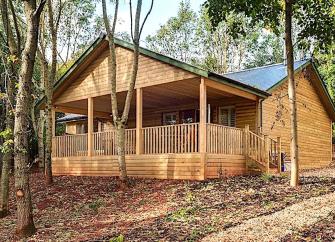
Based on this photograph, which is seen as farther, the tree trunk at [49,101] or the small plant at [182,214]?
the tree trunk at [49,101]

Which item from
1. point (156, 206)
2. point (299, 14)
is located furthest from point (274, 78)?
point (156, 206)

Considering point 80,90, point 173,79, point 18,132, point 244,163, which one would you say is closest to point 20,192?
point 18,132

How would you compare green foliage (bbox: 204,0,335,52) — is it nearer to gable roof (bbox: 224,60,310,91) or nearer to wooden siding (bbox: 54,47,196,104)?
wooden siding (bbox: 54,47,196,104)

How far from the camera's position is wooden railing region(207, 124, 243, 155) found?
13.6 meters

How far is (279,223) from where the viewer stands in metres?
7.36

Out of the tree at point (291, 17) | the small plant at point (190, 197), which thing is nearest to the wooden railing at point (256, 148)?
the tree at point (291, 17)

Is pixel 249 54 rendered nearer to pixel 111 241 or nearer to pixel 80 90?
pixel 80 90

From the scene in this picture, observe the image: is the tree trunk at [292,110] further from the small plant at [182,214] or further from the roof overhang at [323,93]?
the roof overhang at [323,93]

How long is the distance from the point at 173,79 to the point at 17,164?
6.82 metres

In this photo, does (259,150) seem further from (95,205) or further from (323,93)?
(323,93)

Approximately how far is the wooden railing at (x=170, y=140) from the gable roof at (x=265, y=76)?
4.93 m

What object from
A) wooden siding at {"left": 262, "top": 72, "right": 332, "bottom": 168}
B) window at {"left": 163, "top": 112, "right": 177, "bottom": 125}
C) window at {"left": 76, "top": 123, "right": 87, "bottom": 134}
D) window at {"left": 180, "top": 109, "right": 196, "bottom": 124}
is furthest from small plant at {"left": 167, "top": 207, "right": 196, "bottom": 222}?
window at {"left": 76, "top": 123, "right": 87, "bottom": 134}

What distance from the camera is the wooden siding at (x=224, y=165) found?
44.1ft

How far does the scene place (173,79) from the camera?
46.3 ft
